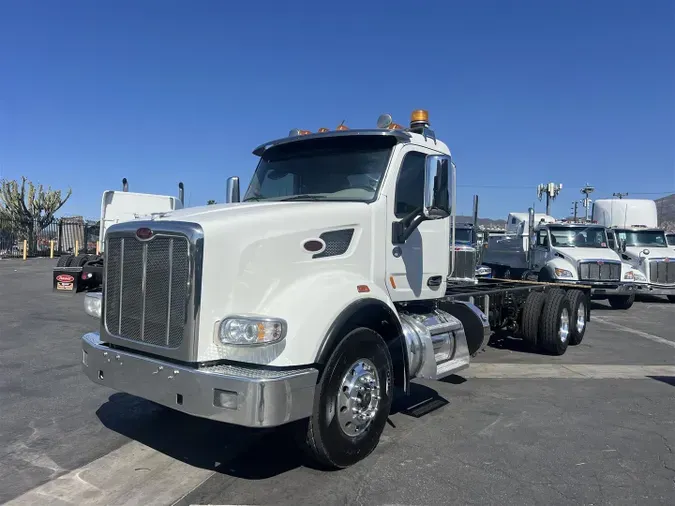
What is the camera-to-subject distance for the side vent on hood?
439 centimetres

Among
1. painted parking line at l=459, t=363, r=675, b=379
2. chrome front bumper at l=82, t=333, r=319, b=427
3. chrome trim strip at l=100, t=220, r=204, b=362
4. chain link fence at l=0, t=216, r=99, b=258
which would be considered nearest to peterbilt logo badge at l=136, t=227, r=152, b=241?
chrome trim strip at l=100, t=220, r=204, b=362

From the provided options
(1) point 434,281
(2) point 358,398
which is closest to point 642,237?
(1) point 434,281

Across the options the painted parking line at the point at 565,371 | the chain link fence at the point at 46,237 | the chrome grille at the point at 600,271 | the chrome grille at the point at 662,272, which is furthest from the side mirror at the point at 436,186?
the chain link fence at the point at 46,237

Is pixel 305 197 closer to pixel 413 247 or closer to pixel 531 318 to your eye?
pixel 413 247

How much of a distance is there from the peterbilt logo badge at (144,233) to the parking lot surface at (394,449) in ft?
5.66

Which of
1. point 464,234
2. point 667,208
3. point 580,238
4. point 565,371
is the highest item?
point 667,208

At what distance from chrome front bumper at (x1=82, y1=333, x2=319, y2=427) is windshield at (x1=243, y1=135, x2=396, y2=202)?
193 centimetres

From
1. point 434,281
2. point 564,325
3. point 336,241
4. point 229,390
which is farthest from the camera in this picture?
point 564,325

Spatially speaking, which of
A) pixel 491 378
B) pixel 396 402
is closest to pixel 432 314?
pixel 396 402

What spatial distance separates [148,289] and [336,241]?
4.84 ft

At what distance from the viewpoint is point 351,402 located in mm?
4203

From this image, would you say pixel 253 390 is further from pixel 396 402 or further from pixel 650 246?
pixel 650 246

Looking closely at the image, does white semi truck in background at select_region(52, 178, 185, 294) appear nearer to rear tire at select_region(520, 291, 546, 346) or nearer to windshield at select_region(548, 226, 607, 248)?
rear tire at select_region(520, 291, 546, 346)

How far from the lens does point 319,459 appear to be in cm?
402
